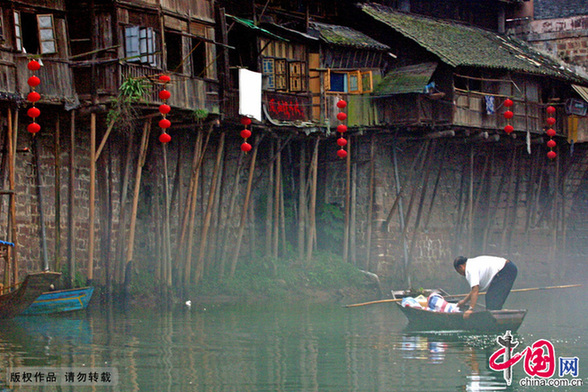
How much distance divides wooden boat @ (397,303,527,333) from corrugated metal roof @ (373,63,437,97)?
901 cm

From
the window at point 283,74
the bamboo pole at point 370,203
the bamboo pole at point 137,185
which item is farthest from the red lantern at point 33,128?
the bamboo pole at point 370,203

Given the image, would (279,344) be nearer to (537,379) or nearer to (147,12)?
(537,379)

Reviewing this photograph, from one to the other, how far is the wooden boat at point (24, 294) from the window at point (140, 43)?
5.54m

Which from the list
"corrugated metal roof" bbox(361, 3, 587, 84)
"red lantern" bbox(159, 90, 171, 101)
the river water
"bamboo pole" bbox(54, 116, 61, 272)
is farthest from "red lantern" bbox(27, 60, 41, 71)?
"corrugated metal roof" bbox(361, 3, 587, 84)

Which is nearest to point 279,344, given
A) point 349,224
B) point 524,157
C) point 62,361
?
point 62,361

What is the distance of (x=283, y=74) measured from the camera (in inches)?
1032

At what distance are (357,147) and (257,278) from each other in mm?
5228

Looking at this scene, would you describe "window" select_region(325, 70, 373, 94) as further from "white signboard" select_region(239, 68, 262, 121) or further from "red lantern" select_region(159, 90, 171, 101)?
"red lantern" select_region(159, 90, 171, 101)

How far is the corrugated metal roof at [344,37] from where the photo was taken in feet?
89.1

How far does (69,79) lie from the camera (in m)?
21.5

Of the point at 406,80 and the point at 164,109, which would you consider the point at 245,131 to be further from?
the point at 406,80

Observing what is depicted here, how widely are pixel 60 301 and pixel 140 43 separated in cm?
567

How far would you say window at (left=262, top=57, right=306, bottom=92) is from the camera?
25.7 metres

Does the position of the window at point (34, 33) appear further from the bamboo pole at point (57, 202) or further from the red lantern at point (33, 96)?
the bamboo pole at point (57, 202)
